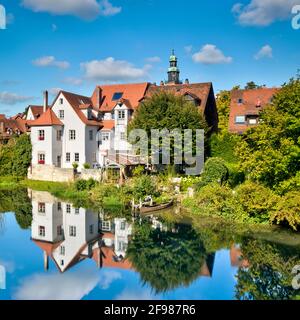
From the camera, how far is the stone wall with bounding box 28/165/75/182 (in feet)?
107

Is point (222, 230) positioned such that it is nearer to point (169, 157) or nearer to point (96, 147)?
point (169, 157)

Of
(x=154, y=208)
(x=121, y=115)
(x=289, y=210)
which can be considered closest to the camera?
(x=289, y=210)

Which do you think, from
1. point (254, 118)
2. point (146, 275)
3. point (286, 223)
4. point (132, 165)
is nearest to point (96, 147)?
point (132, 165)

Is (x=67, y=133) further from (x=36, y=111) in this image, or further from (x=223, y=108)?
(x=223, y=108)

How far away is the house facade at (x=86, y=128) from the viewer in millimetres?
34875

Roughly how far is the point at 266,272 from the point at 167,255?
3879 millimetres

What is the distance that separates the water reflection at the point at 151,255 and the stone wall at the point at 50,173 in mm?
10905

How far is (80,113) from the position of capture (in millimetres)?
35531

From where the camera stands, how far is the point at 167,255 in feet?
49.0

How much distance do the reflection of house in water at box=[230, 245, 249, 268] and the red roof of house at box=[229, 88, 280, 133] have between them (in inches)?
733

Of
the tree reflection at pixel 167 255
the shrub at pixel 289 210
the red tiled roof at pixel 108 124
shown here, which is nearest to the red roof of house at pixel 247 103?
the red tiled roof at pixel 108 124

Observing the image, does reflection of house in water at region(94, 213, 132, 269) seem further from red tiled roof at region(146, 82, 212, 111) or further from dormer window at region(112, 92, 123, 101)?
dormer window at region(112, 92, 123, 101)

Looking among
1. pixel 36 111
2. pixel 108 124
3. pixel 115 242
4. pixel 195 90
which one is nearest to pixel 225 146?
pixel 195 90

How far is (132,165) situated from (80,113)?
8274 mm
